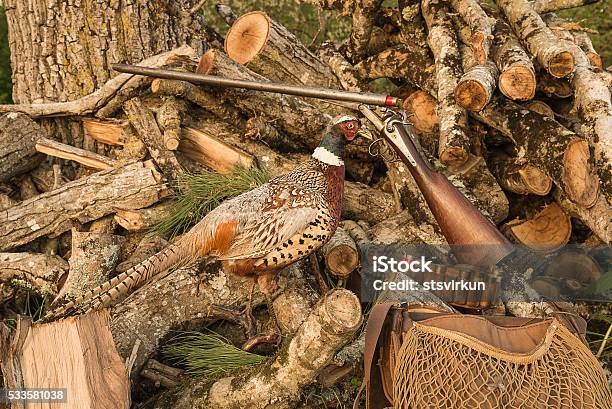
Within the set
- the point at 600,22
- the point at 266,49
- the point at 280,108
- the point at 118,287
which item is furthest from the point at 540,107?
the point at 600,22

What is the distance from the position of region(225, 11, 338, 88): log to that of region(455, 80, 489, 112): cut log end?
4.77ft

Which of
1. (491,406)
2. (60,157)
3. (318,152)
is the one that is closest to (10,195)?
(60,157)

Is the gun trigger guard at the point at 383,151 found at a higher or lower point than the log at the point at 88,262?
higher

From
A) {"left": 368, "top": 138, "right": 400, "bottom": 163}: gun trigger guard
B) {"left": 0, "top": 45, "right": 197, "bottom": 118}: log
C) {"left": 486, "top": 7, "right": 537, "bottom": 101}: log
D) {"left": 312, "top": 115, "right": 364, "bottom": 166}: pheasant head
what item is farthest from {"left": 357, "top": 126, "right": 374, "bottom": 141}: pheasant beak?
{"left": 0, "top": 45, "right": 197, "bottom": 118}: log

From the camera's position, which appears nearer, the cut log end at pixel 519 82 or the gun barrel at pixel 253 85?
the cut log end at pixel 519 82

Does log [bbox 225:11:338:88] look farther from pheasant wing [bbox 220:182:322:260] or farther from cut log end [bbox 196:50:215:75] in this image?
Answer: pheasant wing [bbox 220:182:322:260]

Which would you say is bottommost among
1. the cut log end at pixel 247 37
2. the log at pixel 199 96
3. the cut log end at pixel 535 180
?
the cut log end at pixel 535 180

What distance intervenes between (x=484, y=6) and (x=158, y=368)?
354 cm

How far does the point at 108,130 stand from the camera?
498 centimetres

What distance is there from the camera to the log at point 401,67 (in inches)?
196

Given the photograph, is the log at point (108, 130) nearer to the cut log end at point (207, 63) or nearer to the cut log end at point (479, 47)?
the cut log end at point (207, 63)

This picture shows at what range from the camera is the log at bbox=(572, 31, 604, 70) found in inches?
186

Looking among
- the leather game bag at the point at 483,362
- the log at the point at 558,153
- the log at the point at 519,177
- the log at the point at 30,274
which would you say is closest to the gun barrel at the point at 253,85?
the log at the point at 558,153

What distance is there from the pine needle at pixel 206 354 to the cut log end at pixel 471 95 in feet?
6.37
